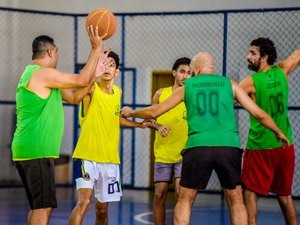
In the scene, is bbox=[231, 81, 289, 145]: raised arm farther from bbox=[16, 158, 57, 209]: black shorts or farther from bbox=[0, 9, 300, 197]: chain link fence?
bbox=[0, 9, 300, 197]: chain link fence

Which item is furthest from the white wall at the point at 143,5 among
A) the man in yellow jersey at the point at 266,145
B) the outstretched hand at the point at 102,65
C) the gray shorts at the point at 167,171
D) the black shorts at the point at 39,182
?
the black shorts at the point at 39,182

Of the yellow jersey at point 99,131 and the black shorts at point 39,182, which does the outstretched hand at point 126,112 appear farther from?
the black shorts at point 39,182

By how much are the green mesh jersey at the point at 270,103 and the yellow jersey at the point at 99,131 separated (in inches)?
59.8

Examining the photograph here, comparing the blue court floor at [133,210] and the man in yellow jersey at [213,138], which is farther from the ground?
the man in yellow jersey at [213,138]

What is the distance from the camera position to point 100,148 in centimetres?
902

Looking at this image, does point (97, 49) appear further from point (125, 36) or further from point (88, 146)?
point (125, 36)

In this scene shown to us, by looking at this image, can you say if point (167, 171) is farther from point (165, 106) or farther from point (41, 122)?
point (41, 122)

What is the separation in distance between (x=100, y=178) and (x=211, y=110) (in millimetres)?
1696

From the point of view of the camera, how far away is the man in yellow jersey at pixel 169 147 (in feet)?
31.8

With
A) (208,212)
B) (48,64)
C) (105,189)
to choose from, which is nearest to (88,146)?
(105,189)

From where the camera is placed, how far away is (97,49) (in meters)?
7.87

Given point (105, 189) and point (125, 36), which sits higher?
point (125, 36)

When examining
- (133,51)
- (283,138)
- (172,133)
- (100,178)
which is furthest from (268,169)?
(133,51)

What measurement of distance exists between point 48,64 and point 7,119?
8.70 metres
